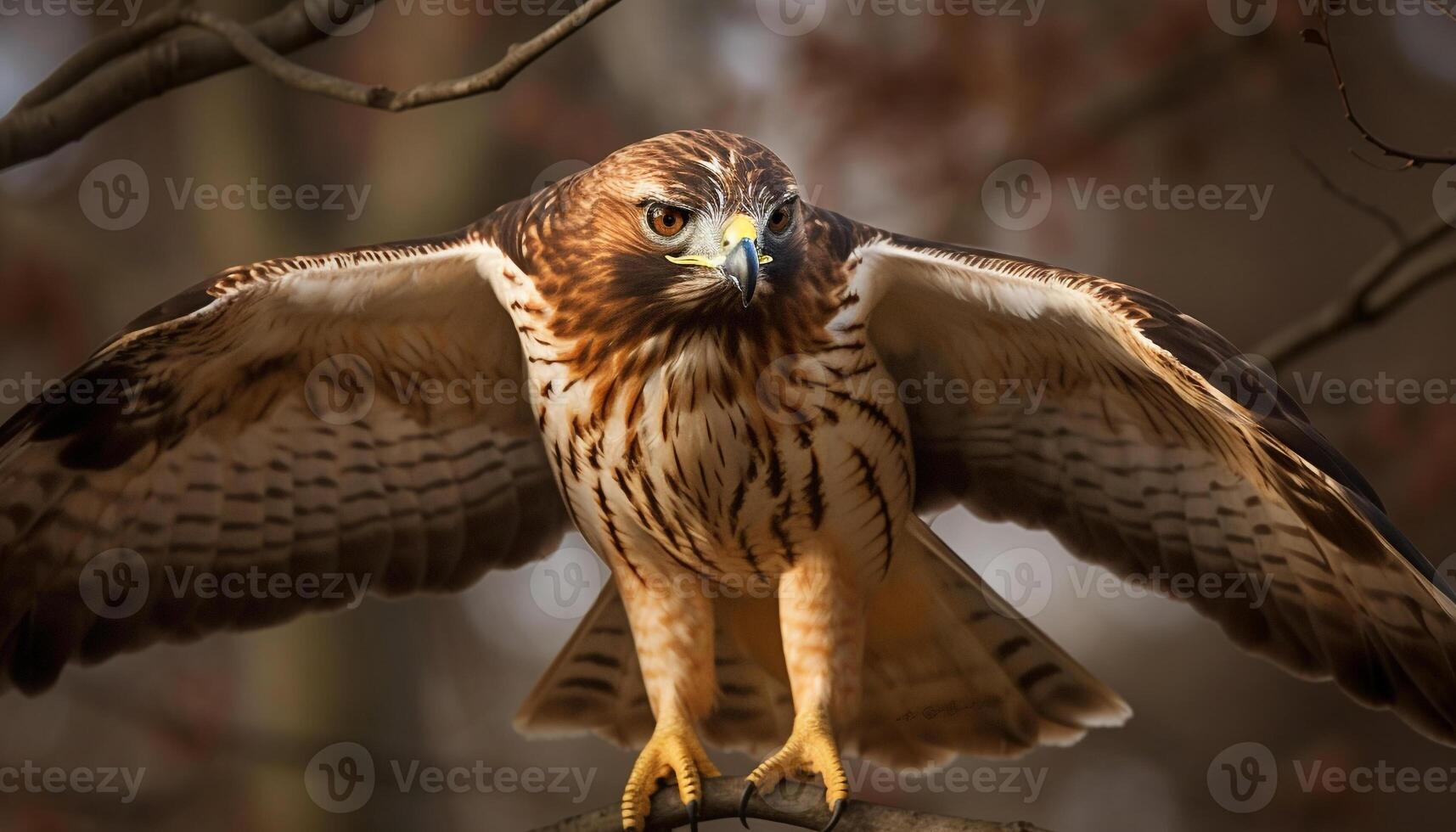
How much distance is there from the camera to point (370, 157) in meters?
5.91

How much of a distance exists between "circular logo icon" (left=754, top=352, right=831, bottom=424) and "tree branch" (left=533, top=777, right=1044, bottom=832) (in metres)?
0.83

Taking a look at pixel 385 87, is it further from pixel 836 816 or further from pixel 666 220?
pixel 836 816

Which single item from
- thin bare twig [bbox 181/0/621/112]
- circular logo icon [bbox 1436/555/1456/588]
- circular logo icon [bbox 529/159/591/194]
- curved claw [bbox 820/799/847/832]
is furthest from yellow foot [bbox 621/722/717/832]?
circular logo icon [bbox 1436/555/1456/588]

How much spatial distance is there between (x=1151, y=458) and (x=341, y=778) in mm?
3322

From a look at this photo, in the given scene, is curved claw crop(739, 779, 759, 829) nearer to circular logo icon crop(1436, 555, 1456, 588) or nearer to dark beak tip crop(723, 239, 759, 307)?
dark beak tip crop(723, 239, 759, 307)

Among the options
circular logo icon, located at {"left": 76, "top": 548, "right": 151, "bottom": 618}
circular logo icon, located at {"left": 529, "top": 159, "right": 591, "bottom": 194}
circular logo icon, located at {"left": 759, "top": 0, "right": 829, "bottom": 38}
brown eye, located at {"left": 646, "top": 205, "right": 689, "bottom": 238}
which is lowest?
circular logo icon, located at {"left": 76, "top": 548, "right": 151, "bottom": 618}

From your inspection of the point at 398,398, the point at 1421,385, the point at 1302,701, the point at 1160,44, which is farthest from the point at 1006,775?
the point at 398,398

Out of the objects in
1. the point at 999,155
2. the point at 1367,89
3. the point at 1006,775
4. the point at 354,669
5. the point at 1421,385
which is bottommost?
the point at 1006,775

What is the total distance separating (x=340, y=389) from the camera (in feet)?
11.7

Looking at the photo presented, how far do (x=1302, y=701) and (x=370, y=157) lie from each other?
5122 mm

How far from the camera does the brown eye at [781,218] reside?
9.10 feet

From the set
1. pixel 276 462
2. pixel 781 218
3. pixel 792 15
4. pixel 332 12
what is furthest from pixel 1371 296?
pixel 276 462

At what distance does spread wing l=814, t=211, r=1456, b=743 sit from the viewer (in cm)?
267

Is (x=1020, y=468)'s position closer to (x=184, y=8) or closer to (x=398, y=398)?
(x=398, y=398)
